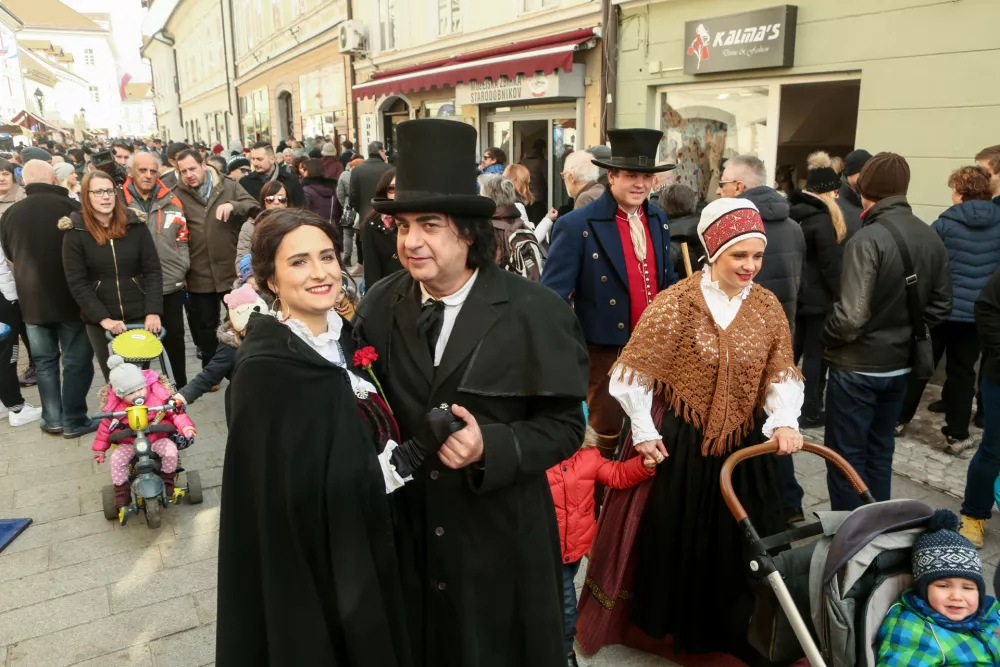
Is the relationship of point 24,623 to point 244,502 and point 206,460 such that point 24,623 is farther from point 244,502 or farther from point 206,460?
point 244,502

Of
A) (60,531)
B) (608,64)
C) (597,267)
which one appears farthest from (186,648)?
(608,64)

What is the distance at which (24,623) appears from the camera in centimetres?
333

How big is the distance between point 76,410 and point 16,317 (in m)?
1.05

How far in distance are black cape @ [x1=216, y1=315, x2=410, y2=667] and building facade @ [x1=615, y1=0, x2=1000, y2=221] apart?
631 cm

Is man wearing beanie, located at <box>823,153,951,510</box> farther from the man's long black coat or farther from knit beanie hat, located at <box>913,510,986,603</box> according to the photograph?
the man's long black coat

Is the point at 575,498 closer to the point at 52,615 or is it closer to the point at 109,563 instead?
the point at 52,615

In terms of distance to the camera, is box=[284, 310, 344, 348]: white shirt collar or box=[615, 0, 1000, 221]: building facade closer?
box=[284, 310, 344, 348]: white shirt collar

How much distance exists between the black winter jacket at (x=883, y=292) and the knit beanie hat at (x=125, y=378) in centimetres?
377

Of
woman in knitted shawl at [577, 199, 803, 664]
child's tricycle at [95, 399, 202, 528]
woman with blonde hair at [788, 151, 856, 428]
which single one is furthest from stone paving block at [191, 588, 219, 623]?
woman with blonde hair at [788, 151, 856, 428]

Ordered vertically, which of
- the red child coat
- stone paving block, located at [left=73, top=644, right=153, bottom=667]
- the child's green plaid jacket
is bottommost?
stone paving block, located at [left=73, top=644, right=153, bottom=667]

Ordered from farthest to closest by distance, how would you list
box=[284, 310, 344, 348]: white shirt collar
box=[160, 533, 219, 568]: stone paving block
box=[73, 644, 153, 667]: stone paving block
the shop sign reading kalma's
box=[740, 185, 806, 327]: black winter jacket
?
the shop sign reading kalma's < box=[740, 185, 806, 327]: black winter jacket < box=[160, 533, 219, 568]: stone paving block < box=[73, 644, 153, 667]: stone paving block < box=[284, 310, 344, 348]: white shirt collar

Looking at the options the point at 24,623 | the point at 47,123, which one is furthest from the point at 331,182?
the point at 47,123

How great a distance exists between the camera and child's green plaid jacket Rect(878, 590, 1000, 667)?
6.93 feet

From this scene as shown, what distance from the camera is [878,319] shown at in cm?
352
